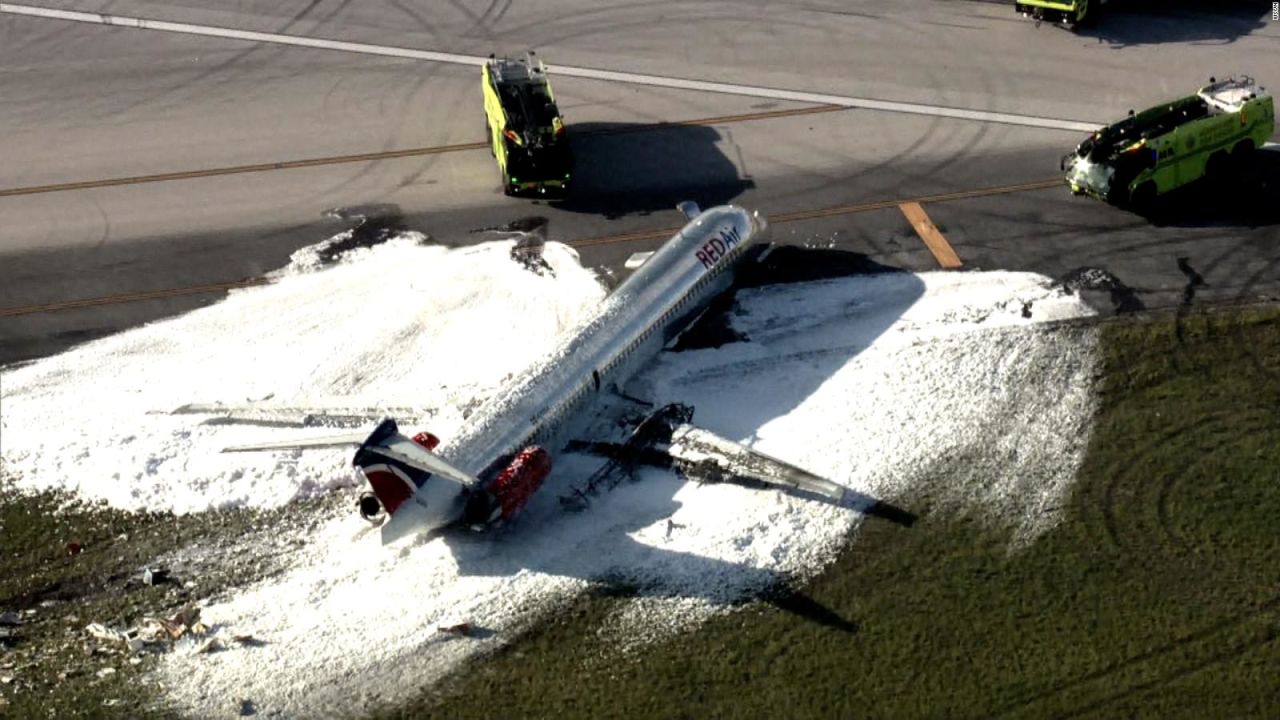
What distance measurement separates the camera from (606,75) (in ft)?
197

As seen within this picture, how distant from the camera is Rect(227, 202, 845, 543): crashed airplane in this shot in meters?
32.7

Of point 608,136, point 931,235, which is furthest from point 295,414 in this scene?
point 931,235

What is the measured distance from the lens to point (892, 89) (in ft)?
190

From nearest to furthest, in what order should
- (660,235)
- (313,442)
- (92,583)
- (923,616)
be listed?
1. (923,616)
2. (92,583)
3. (313,442)
4. (660,235)

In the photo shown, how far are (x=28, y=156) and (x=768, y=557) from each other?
1486 inches

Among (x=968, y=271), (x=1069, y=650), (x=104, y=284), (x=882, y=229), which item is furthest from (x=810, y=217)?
(x=104, y=284)

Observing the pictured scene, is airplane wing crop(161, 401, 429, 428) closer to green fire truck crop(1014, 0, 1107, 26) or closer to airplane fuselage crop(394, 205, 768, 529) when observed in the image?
airplane fuselage crop(394, 205, 768, 529)

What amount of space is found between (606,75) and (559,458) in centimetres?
2694

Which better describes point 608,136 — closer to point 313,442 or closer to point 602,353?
point 602,353

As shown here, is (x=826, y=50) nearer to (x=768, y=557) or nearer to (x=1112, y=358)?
(x=1112, y=358)

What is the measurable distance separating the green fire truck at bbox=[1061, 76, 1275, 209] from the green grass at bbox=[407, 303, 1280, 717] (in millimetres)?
12837

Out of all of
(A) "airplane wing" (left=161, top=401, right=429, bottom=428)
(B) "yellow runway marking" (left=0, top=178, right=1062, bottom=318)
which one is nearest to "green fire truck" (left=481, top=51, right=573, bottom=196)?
(B) "yellow runway marking" (left=0, top=178, right=1062, bottom=318)

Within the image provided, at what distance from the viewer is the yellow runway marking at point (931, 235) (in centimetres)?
4671

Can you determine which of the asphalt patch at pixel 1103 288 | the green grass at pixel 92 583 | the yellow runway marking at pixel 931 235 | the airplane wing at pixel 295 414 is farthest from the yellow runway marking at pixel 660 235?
A: the green grass at pixel 92 583
